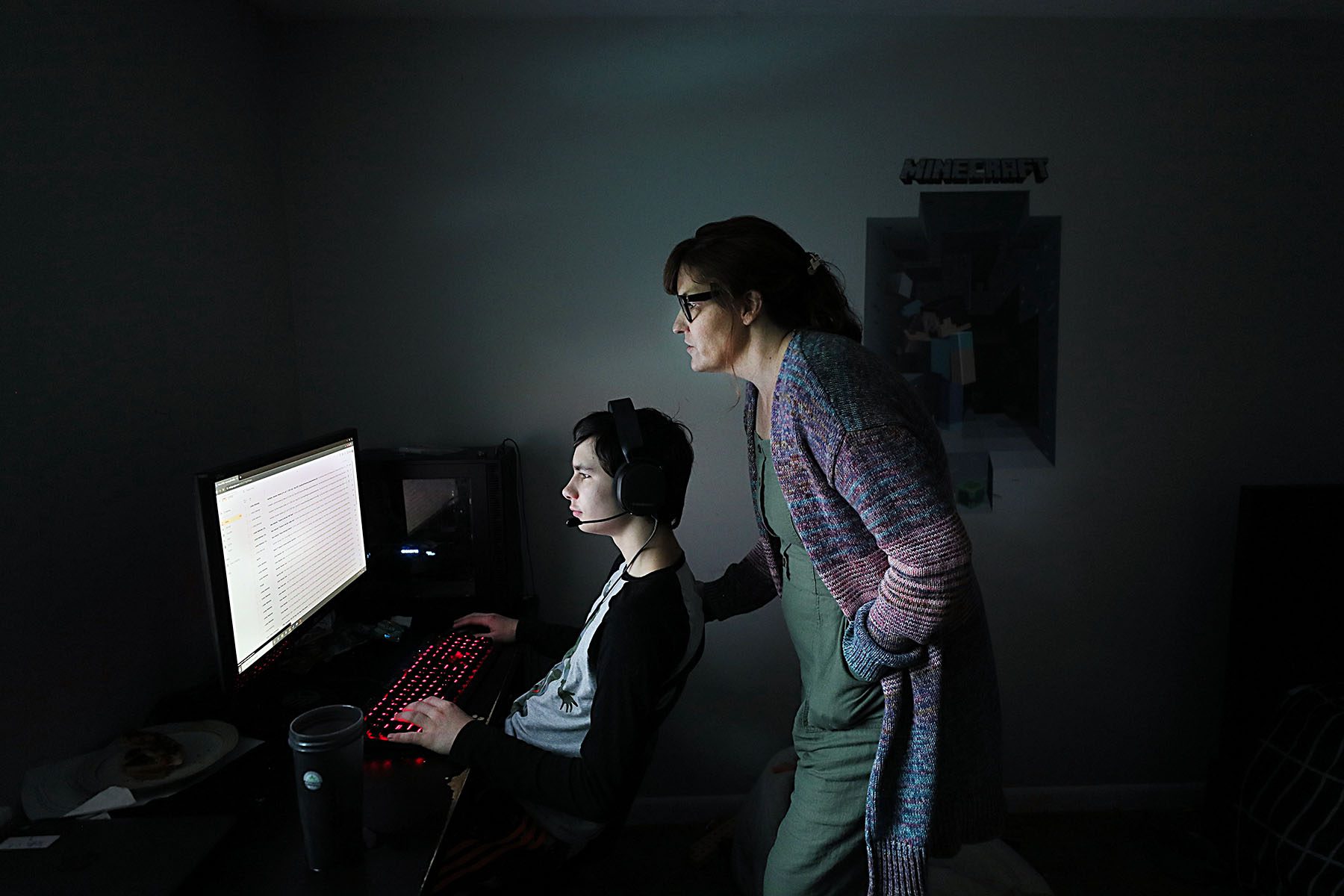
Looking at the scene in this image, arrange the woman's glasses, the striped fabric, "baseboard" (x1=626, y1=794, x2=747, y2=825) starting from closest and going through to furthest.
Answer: the woman's glasses, the striped fabric, "baseboard" (x1=626, y1=794, x2=747, y2=825)

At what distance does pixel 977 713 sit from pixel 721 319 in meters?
0.81

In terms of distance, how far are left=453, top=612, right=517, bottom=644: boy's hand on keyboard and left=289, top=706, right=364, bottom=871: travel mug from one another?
69cm

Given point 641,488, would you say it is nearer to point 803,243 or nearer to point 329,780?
point 329,780

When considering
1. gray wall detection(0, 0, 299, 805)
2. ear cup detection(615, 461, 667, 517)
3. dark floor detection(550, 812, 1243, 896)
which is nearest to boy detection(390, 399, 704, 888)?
ear cup detection(615, 461, 667, 517)

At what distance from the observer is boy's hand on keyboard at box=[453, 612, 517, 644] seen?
1653 millimetres

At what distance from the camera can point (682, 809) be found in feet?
7.55

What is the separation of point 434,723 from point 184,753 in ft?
1.34

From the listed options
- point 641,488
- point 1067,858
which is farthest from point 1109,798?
point 641,488

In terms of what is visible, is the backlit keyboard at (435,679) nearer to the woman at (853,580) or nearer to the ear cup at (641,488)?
the ear cup at (641,488)

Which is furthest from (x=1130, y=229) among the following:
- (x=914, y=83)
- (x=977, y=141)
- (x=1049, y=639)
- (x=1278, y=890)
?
(x=1278, y=890)

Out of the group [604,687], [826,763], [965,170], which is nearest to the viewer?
[604,687]

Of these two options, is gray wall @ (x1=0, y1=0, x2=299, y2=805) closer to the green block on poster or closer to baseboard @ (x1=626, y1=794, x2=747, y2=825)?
baseboard @ (x1=626, y1=794, x2=747, y2=825)

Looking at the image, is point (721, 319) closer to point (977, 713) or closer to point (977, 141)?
point (977, 713)

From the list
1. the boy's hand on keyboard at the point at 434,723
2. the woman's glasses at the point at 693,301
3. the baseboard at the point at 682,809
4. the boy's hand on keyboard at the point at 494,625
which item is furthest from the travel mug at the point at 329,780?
the baseboard at the point at 682,809
